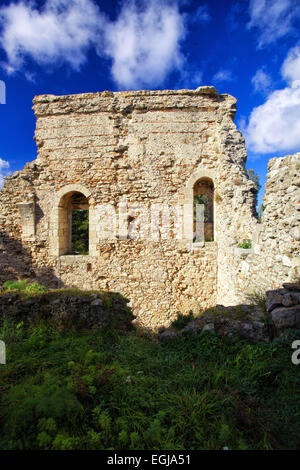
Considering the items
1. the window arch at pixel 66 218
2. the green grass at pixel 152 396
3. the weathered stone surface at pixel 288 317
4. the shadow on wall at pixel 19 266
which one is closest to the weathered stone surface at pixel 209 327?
the green grass at pixel 152 396

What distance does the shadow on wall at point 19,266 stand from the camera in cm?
708

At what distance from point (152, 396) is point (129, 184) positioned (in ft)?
19.2

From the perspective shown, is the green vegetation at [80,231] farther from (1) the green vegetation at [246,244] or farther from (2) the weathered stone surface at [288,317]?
(2) the weathered stone surface at [288,317]

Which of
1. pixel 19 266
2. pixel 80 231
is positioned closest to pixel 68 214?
pixel 19 266

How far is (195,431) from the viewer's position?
1.72m

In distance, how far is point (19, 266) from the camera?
7.23 m

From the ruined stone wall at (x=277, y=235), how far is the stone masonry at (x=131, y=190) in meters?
2.07

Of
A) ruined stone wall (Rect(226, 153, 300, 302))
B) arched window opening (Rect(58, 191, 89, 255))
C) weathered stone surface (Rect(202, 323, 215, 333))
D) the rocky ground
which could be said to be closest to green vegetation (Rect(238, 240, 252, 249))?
ruined stone wall (Rect(226, 153, 300, 302))

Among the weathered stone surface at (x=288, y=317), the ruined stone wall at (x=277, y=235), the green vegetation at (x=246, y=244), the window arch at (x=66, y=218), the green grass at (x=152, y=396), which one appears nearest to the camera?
the green grass at (x=152, y=396)

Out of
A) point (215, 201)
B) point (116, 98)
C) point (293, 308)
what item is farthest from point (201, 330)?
point (116, 98)

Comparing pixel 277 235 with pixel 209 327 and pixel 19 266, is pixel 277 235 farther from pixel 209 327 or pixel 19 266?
pixel 19 266

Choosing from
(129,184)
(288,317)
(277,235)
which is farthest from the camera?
(129,184)

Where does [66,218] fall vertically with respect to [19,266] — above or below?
above

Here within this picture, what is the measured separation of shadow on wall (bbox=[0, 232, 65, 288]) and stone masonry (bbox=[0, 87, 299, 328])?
31 mm
